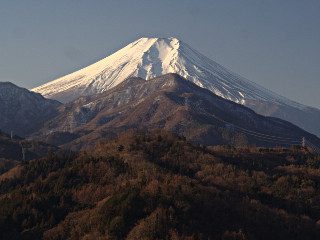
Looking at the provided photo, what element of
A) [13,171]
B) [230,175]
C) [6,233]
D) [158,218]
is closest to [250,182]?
[230,175]

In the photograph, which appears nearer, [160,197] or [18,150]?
[160,197]

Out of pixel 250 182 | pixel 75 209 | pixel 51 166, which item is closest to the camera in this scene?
pixel 75 209

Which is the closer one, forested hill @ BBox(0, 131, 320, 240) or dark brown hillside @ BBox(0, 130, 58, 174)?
forested hill @ BBox(0, 131, 320, 240)

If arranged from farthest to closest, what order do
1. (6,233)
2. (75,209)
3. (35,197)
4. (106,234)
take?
(35,197)
(75,209)
(6,233)
(106,234)

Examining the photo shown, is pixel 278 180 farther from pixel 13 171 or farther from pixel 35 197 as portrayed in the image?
pixel 13 171

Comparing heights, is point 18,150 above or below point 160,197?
below

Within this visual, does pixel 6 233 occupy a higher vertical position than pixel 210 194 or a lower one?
lower

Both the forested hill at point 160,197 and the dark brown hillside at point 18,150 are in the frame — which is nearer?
the forested hill at point 160,197

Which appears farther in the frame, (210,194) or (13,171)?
(13,171)
